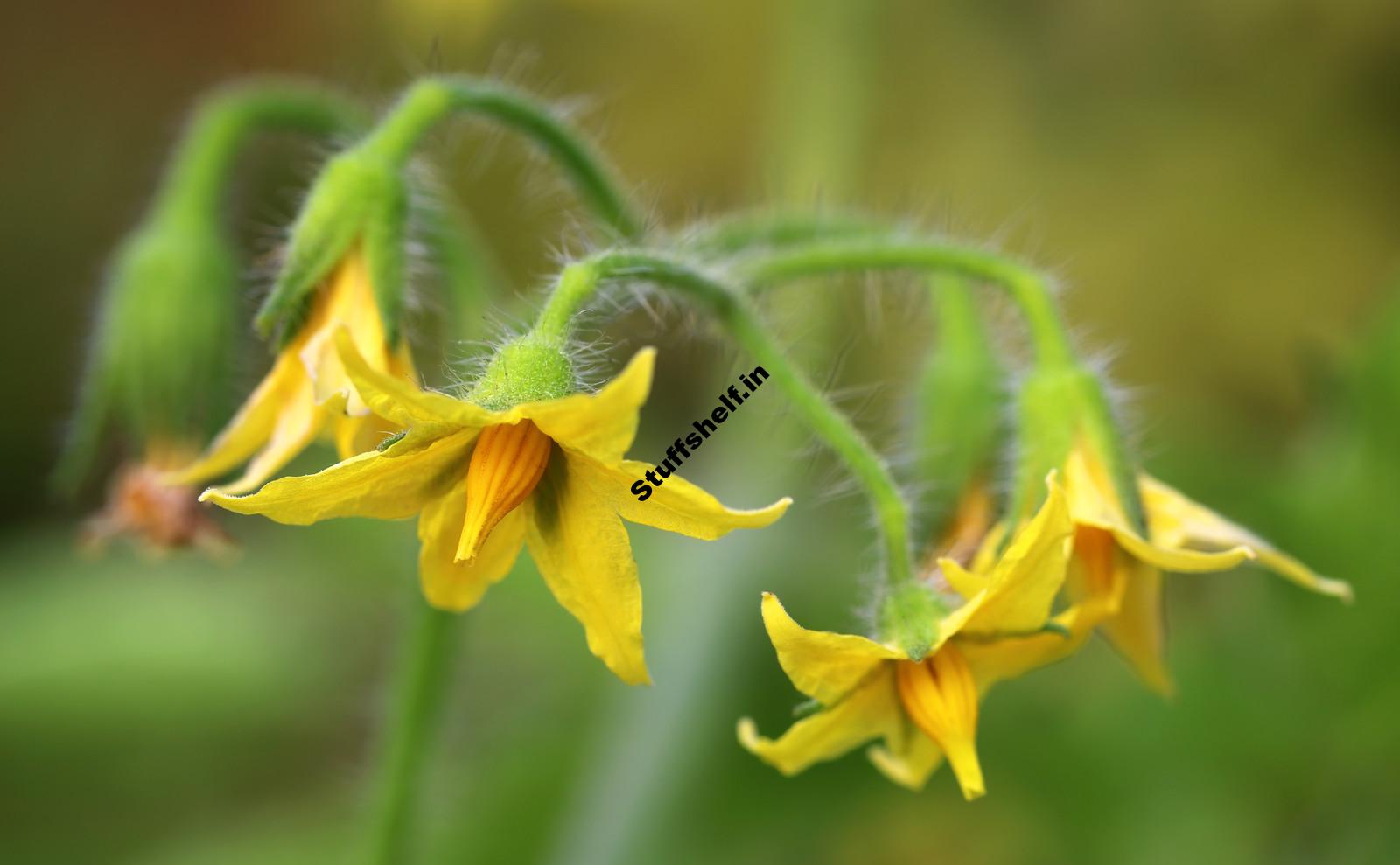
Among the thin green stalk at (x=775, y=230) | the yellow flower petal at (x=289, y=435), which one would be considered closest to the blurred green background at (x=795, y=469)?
the thin green stalk at (x=775, y=230)

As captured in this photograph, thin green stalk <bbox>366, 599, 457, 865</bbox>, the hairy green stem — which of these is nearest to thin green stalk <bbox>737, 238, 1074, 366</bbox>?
thin green stalk <bbox>366, 599, 457, 865</bbox>

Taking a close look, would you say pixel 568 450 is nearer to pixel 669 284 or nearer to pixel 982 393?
pixel 669 284

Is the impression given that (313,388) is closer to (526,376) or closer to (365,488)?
(365,488)

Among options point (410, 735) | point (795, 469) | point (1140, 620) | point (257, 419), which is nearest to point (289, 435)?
point (257, 419)

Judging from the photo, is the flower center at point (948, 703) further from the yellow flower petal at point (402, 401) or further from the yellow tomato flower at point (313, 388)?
the yellow tomato flower at point (313, 388)

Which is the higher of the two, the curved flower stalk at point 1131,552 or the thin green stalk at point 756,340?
the thin green stalk at point 756,340

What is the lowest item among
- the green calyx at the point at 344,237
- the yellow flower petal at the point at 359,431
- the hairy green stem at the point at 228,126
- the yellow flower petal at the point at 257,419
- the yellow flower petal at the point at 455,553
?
the yellow flower petal at the point at 455,553

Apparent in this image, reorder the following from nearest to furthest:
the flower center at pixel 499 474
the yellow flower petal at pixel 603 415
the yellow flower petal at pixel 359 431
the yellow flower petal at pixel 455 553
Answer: the yellow flower petal at pixel 603 415 → the flower center at pixel 499 474 → the yellow flower petal at pixel 455 553 → the yellow flower petal at pixel 359 431
